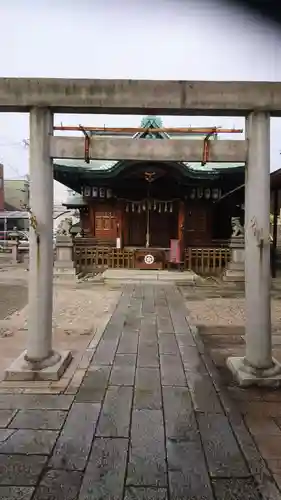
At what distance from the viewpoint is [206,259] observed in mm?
17719

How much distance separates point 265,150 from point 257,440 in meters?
3.26

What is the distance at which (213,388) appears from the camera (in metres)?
4.62

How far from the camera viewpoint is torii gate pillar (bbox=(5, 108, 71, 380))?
15.8 feet

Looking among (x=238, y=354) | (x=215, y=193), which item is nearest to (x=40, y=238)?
(x=238, y=354)

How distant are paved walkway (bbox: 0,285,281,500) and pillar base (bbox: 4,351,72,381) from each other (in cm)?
38

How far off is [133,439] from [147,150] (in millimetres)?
3321

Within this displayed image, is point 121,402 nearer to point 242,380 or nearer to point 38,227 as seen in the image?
point 242,380

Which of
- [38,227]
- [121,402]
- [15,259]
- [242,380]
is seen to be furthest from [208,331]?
[15,259]

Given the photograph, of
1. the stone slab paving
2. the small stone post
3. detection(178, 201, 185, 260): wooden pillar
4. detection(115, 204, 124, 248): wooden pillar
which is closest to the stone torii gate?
the stone slab paving

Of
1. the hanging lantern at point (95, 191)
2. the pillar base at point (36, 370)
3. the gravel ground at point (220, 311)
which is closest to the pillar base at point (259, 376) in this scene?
the pillar base at point (36, 370)

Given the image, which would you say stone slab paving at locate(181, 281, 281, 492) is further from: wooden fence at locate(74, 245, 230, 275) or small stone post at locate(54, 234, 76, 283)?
small stone post at locate(54, 234, 76, 283)

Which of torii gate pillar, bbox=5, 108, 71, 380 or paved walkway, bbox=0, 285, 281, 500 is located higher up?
torii gate pillar, bbox=5, 108, 71, 380

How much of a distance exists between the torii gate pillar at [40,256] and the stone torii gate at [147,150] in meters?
0.01

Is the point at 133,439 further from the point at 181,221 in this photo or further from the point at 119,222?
the point at 119,222
